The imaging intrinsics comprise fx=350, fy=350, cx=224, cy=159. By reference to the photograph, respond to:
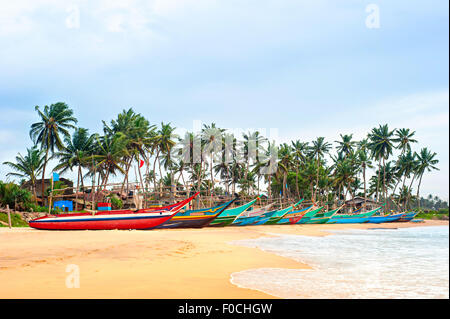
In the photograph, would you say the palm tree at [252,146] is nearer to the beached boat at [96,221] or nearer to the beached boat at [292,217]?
the beached boat at [292,217]

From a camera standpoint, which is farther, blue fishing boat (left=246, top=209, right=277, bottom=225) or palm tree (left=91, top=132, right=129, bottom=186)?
palm tree (left=91, top=132, right=129, bottom=186)

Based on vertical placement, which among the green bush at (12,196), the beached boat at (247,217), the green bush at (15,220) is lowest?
the beached boat at (247,217)

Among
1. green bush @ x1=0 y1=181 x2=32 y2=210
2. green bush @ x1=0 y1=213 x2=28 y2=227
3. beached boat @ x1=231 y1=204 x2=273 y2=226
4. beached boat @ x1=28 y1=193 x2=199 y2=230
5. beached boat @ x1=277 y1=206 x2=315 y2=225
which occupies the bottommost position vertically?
beached boat @ x1=277 y1=206 x2=315 y2=225

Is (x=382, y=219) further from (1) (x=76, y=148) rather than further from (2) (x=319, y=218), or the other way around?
(1) (x=76, y=148)

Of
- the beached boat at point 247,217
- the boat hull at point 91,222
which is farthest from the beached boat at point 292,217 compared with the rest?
the boat hull at point 91,222

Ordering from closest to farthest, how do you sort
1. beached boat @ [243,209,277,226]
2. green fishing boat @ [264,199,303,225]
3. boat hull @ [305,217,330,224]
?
beached boat @ [243,209,277,226] → green fishing boat @ [264,199,303,225] → boat hull @ [305,217,330,224]

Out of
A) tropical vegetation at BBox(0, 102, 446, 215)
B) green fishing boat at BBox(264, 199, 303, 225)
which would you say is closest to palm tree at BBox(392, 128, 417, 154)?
tropical vegetation at BBox(0, 102, 446, 215)

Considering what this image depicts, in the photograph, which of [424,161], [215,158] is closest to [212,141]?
[215,158]

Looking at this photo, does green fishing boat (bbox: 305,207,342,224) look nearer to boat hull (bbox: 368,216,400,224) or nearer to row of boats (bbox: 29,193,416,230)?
boat hull (bbox: 368,216,400,224)

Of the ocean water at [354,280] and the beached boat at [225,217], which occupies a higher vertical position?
the ocean water at [354,280]

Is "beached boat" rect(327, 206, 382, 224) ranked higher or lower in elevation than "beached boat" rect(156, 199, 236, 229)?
lower

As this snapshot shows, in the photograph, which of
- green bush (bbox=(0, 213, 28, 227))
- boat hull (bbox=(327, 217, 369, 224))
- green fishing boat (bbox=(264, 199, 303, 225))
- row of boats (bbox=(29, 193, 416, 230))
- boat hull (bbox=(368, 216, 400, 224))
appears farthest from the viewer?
boat hull (bbox=(368, 216, 400, 224))
